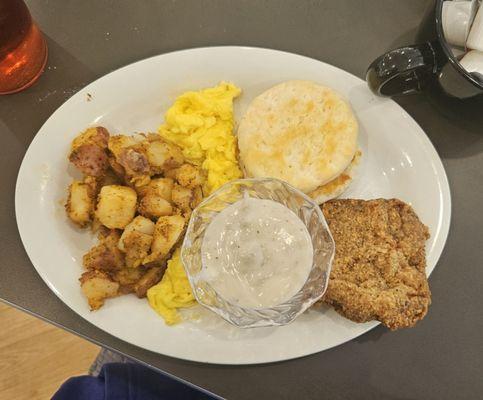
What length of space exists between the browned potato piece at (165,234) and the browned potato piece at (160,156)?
0.19m

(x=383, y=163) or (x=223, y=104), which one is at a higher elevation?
(x=223, y=104)

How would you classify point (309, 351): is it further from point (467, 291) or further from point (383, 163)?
point (383, 163)

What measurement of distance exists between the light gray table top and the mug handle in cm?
18

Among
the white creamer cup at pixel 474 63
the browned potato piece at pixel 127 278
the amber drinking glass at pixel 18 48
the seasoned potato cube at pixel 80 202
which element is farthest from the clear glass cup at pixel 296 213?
the amber drinking glass at pixel 18 48

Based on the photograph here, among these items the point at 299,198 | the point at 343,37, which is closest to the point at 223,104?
the point at 299,198

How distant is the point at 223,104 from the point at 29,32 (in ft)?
2.44

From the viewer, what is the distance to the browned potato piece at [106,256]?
154 centimetres

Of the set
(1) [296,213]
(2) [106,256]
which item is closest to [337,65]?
(1) [296,213]

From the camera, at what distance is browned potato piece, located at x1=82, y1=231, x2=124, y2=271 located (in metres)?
1.54

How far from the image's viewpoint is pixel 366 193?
1701mm

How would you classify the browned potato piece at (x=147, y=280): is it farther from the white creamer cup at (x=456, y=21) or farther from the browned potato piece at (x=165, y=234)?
the white creamer cup at (x=456, y=21)

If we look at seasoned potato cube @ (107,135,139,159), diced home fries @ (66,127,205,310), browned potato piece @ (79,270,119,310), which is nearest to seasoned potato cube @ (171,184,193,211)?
diced home fries @ (66,127,205,310)

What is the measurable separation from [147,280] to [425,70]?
115cm

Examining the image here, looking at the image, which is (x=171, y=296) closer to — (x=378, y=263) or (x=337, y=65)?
(x=378, y=263)
